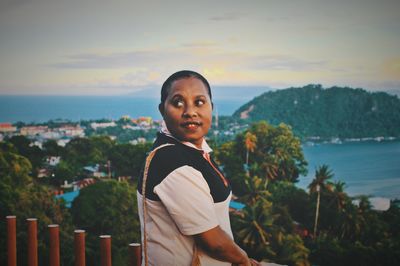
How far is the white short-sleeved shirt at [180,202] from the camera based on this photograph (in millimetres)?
1038

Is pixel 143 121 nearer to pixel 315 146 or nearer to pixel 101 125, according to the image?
pixel 101 125

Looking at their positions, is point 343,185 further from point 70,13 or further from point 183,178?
point 183,178

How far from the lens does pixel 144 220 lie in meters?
1.11

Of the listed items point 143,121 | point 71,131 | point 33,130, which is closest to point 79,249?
point 33,130

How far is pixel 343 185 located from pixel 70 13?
1114cm

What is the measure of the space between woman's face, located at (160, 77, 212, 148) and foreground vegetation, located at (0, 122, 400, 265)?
7903mm

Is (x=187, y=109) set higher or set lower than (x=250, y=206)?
higher

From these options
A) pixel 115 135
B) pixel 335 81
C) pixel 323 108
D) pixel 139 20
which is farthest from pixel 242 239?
pixel 115 135

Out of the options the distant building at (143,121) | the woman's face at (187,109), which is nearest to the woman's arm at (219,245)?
the woman's face at (187,109)

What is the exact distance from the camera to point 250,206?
1769 cm

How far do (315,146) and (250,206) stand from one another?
967 cm

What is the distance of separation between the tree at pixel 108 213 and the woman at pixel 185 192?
12615 millimetres

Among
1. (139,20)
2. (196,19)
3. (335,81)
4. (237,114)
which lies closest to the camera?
(139,20)

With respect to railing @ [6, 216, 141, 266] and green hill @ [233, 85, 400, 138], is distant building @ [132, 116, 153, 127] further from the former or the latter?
railing @ [6, 216, 141, 266]
